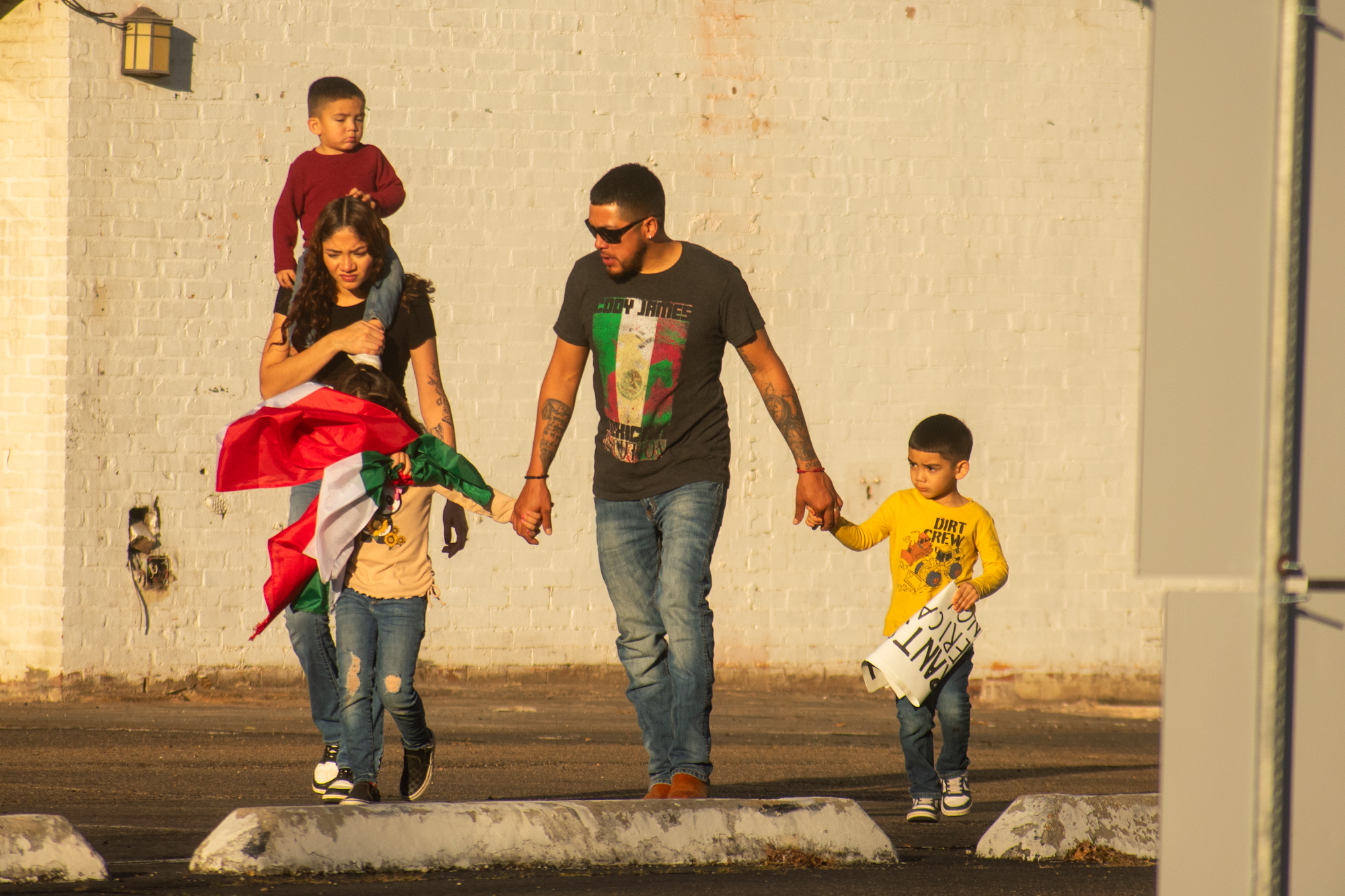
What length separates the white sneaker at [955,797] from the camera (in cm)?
642

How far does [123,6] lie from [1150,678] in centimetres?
916

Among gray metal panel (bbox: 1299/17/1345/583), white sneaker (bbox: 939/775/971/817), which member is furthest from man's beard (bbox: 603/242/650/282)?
gray metal panel (bbox: 1299/17/1345/583)

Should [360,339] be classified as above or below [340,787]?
above

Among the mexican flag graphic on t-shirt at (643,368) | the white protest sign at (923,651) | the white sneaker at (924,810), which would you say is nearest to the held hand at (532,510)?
the mexican flag graphic on t-shirt at (643,368)

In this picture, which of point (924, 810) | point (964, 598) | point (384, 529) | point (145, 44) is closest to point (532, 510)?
point (384, 529)

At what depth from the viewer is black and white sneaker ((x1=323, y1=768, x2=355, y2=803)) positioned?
561 cm

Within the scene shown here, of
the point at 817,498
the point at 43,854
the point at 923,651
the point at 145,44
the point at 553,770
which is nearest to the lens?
the point at 43,854

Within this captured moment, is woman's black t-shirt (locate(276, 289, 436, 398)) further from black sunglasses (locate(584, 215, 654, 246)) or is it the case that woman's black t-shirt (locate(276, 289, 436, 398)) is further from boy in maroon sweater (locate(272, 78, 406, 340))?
boy in maroon sweater (locate(272, 78, 406, 340))

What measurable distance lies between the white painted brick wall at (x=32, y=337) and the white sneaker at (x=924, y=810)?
649 centimetres

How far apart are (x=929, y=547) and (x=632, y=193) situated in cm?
198

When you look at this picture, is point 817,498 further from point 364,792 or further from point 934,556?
point 364,792

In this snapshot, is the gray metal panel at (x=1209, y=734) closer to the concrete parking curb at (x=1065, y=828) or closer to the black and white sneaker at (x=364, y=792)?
the concrete parking curb at (x=1065, y=828)

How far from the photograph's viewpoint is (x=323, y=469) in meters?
5.76

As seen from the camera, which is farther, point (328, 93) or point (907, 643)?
point (328, 93)
